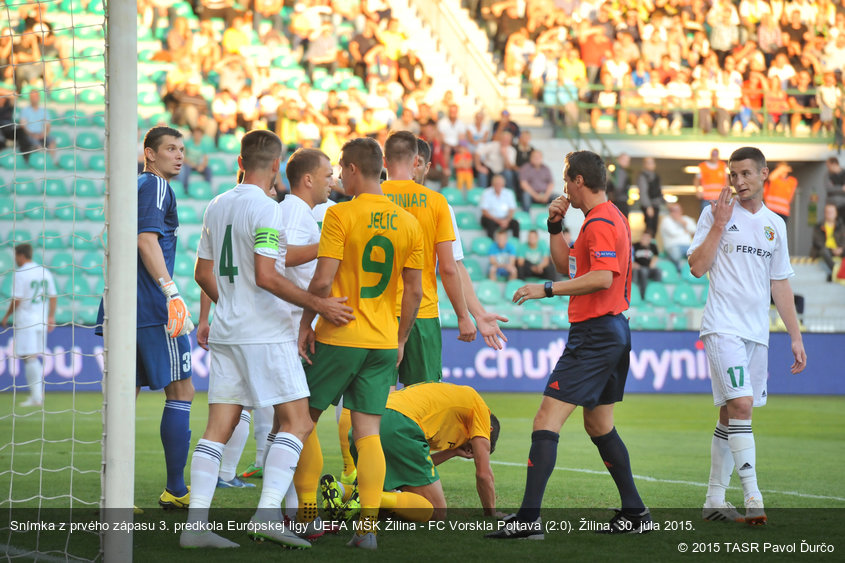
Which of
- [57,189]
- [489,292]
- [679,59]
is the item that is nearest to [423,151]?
A: [489,292]

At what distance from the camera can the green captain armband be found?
16.0 feet

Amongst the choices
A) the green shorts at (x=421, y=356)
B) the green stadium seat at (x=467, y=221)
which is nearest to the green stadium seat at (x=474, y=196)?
the green stadium seat at (x=467, y=221)

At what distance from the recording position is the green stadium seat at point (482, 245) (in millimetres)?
18234

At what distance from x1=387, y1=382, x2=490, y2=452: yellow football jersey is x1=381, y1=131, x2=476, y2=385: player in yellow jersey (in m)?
0.38

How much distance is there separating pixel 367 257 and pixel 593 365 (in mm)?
1265

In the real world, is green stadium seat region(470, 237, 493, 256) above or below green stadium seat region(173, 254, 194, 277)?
above

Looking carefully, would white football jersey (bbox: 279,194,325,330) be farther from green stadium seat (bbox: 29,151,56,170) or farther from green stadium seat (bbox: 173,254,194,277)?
green stadium seat (bbox: 29,151,56,170)

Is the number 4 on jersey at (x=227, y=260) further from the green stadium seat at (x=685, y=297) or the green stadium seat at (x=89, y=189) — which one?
the green stadium seat at (x=89, y=189)

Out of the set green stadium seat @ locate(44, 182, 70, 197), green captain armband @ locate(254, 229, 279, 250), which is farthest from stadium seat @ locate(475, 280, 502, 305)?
green captain armband @ locate(254, 229, 279, 250)

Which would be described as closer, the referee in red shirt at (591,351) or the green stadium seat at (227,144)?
the referee in red shirt at (591,351)

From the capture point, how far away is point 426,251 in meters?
6.23

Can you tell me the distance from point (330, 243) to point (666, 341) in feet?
36.5

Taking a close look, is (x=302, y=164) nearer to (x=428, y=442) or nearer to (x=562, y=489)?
(x=428, y=442)

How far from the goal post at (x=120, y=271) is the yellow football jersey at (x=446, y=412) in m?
1.73
